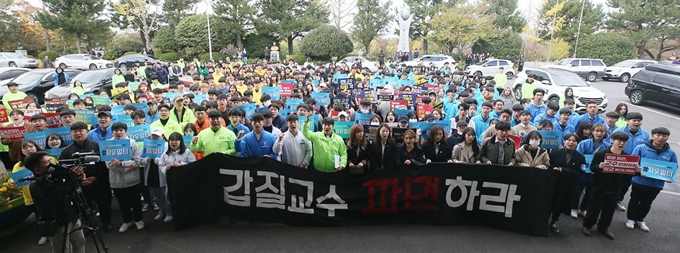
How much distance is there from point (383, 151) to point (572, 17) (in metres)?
42.5

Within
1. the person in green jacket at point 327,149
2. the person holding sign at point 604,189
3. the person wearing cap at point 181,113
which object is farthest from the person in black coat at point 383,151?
the person wearing cap at point 181,113

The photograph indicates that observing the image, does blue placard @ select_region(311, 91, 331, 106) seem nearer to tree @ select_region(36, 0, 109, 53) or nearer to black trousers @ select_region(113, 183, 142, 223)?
black trousers @ select_region(113, 183, 142, 223)

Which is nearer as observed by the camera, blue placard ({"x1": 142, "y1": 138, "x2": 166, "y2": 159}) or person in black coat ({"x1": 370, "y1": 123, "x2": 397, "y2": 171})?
blue placard ({"x1": 142, "y1": 138, "x2": 166, "y2": 159})

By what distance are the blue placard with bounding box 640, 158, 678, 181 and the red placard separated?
200 millimetres

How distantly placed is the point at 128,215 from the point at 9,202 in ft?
4.95

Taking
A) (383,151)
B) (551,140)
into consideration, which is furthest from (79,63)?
(551,140)

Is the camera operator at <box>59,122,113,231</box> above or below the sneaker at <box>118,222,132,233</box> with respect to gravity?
above

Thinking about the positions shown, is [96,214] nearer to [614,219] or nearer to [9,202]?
[9,202]

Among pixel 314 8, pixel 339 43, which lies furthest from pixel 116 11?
pixel 339 43

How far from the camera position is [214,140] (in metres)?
5.76

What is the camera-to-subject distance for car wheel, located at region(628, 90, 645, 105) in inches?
629

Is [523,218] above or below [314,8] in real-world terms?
below

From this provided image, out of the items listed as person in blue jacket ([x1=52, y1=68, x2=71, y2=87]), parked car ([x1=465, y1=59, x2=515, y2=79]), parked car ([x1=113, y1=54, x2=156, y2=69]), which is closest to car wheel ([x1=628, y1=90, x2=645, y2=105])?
parked car ([x1=465, y1=59, x2=515, y2=79])

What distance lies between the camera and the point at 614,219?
236 inches
